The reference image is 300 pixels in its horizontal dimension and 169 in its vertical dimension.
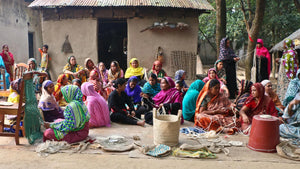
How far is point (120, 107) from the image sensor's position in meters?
5.06

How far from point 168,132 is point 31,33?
14.1 metres

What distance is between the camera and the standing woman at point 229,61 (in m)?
7.39

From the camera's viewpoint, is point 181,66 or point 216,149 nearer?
point 216,149

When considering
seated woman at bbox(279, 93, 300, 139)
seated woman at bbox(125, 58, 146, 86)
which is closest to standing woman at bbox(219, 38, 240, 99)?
seated woman at bbox(125, 58, 146, 86)

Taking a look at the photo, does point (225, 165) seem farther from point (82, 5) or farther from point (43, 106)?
point (82, 5)

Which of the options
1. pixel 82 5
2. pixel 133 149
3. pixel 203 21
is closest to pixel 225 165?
pixel 133 149

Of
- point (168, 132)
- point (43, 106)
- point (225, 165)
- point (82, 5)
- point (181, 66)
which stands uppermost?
point (82, 5)

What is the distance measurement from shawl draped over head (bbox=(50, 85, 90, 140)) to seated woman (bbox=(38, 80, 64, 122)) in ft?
1.94

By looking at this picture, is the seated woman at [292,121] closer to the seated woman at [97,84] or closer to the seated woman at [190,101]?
the seated woman at [190,101]

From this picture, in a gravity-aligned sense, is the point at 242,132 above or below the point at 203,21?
below

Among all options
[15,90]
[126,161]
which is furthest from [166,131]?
[15,90]

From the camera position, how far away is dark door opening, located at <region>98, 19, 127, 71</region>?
1191 centimetres

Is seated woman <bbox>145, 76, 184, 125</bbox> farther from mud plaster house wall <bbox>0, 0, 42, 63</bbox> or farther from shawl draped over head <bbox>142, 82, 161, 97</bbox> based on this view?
mud plaster house wall <bbox>0, 0, 42, 63</bbox>

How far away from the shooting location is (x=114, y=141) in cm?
389
